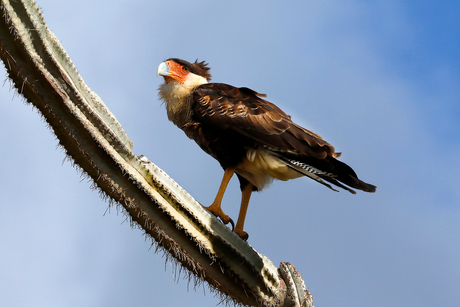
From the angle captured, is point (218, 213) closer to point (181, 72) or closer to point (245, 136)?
point (245, 136)

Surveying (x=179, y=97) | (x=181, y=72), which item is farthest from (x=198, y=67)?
(x=179, y=97)

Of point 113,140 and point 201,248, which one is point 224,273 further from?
point 113,140

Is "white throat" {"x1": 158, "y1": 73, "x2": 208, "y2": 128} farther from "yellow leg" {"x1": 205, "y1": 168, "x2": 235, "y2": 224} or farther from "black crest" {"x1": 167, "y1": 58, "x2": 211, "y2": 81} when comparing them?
"yellow leg" {"x1": 205, "y1": 168, "x2": 235, "y2": 224}

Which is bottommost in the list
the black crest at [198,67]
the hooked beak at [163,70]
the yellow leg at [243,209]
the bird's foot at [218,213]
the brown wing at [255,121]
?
the bird's foot at [218,213]

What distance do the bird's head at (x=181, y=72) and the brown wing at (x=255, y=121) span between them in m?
0.39

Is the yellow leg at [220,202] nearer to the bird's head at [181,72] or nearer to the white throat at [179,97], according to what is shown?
the white throat at [179,97]

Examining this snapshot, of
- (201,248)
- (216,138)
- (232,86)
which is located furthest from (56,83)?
(232,86)

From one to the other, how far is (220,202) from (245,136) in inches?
30.2

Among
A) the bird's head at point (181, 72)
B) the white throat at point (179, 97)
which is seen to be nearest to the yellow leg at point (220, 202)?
the white throat at point (179, 97)

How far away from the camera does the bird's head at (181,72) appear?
528cm

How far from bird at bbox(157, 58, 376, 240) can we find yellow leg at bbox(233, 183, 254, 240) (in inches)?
0.5

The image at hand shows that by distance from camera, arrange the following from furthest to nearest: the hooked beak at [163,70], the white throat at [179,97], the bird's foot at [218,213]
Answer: the hooked beak at [163,70] < the white throat at [179,97] < the bird's foot at [218,213]

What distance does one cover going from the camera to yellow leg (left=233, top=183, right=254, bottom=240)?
5.24 m

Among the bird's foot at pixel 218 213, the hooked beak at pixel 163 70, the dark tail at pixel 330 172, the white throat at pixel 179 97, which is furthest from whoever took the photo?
the hooked beak at pixel 163 70
